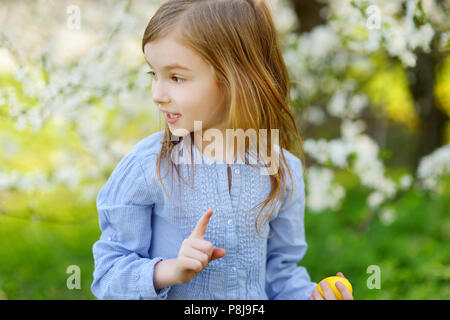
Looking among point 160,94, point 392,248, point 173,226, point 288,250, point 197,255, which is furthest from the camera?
point 392,248

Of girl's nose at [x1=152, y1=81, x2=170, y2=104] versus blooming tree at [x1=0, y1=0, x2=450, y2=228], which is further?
blooming tree at [x1=0, y1=0, x2=450, y2=228]

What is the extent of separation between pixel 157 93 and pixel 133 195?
298 millimetres

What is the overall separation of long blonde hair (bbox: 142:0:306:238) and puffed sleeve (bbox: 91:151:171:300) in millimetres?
88

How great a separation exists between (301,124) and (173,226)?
1927mm

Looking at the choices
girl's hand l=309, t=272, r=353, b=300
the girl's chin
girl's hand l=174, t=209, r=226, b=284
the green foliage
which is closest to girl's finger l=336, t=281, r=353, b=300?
girl's hand l=309, t=272, r=353, b=300

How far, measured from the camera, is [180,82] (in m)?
1.28

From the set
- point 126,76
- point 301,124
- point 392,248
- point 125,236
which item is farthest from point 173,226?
point 392,248

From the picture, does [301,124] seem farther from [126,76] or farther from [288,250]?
[288,250]

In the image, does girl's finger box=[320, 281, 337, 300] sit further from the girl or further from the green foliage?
the green foliage

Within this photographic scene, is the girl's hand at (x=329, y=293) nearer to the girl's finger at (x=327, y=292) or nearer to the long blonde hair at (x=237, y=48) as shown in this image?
the girl's finger at (x=327, y=292)

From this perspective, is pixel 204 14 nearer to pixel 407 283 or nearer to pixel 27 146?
pixel 407 283

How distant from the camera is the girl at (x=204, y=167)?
1.28 m

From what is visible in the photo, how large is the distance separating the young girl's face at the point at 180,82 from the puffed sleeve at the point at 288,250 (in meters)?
0.42

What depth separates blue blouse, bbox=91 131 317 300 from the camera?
133 cm
